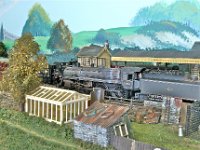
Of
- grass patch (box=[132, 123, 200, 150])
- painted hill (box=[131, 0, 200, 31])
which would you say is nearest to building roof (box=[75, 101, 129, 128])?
grass patch (box=[132, 123, 200, 150])

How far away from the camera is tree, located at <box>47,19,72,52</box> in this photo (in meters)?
30.3

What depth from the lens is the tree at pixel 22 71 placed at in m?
17.5

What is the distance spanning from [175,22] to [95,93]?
941 cm

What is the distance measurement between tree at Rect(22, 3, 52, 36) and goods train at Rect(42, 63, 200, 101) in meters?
9.40

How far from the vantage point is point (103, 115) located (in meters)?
14.2

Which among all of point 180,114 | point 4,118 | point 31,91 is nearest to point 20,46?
point 31,91

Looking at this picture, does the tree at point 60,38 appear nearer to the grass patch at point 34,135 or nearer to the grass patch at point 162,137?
the grass patch at point 34,135

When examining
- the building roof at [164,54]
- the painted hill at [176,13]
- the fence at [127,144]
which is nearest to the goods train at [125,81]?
the building roof at [164,54]

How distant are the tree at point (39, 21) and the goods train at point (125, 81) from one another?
30.9 ft

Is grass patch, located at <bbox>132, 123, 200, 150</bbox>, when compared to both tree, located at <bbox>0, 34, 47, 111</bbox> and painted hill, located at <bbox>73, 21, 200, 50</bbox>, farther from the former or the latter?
painted hill, located at <bbox>73, 21, 200, 50</bbox>

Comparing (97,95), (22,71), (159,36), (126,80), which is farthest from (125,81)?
(159,36)

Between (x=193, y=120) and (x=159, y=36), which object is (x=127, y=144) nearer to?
(x=193, y=120)

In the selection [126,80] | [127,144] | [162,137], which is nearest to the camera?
[127,144]

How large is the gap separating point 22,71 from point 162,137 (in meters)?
7.04
